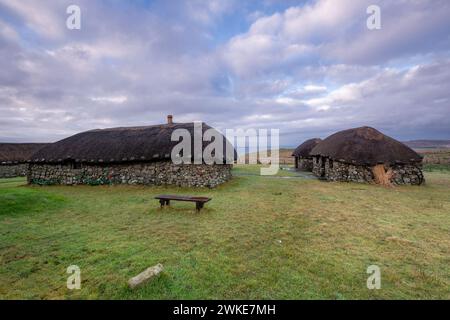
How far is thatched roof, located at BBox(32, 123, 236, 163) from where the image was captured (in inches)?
620

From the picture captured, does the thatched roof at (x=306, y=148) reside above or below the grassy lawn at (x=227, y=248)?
above

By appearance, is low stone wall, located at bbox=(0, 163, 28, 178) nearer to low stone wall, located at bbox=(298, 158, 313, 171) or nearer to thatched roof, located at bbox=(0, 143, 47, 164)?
thatched roof, located at bbox=(0, 143, 47, 164)

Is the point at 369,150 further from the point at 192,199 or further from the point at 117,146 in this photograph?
the point at 117,146

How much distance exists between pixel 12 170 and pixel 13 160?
1.24m

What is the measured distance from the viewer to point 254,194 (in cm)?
1272

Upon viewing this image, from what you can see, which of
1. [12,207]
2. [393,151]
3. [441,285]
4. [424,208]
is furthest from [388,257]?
[393,151]

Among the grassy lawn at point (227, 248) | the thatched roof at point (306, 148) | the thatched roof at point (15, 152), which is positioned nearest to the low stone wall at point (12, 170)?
the thatched roof at point (15, 152)

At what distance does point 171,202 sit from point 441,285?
925cm

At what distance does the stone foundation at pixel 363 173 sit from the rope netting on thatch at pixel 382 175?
0.26 metres

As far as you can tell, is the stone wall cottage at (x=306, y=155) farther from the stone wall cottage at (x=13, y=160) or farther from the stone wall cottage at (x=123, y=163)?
the stone wall cottage at (x=13, y=160)

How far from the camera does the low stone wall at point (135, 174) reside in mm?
14867

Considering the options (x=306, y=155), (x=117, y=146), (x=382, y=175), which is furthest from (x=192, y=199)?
(x=306, y=155)

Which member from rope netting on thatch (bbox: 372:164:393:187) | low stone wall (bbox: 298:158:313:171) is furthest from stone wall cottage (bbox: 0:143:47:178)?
rope netting on thatch (bbox: 372:164:393:187)
